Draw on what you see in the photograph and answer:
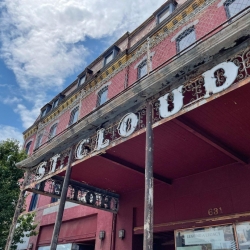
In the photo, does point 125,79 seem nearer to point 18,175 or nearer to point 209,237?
point 18,175

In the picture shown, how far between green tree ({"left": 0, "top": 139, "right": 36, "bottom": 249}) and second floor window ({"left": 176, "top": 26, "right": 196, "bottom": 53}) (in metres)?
9.79

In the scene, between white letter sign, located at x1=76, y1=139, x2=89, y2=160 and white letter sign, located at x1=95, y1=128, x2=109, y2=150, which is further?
white letter sign, located at x1=76, y1=139, x2=89, y2=160

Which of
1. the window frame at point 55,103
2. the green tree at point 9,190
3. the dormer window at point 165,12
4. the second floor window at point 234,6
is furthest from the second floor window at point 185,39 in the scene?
the window frame at point 55,103

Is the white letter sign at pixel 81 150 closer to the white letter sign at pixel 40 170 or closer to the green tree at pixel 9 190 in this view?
the white letter sign at pixel 40 170

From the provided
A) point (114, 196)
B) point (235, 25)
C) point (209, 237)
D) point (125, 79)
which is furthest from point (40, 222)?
point (235, 25)

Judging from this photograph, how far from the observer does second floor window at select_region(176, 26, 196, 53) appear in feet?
37.0

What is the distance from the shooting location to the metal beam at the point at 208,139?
18.7ft

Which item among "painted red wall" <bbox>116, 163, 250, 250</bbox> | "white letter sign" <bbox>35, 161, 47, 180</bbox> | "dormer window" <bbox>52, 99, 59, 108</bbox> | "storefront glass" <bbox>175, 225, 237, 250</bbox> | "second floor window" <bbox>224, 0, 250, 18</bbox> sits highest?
"dormer window" <bbox>52, 99, 59, 108</bbox>

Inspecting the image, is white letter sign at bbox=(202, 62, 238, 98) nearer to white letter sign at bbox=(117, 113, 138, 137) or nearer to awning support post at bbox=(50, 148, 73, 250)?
white letter sign at bbox=(117, 113, 138, 137)

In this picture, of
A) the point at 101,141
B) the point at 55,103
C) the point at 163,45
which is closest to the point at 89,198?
the point at 101,141

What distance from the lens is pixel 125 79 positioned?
1358 cm

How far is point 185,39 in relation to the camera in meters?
11.6

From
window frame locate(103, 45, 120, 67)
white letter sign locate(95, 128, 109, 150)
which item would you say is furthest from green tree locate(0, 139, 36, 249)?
window frame locate(103, 45, 120, 67)

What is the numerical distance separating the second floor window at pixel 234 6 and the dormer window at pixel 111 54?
290 inches
